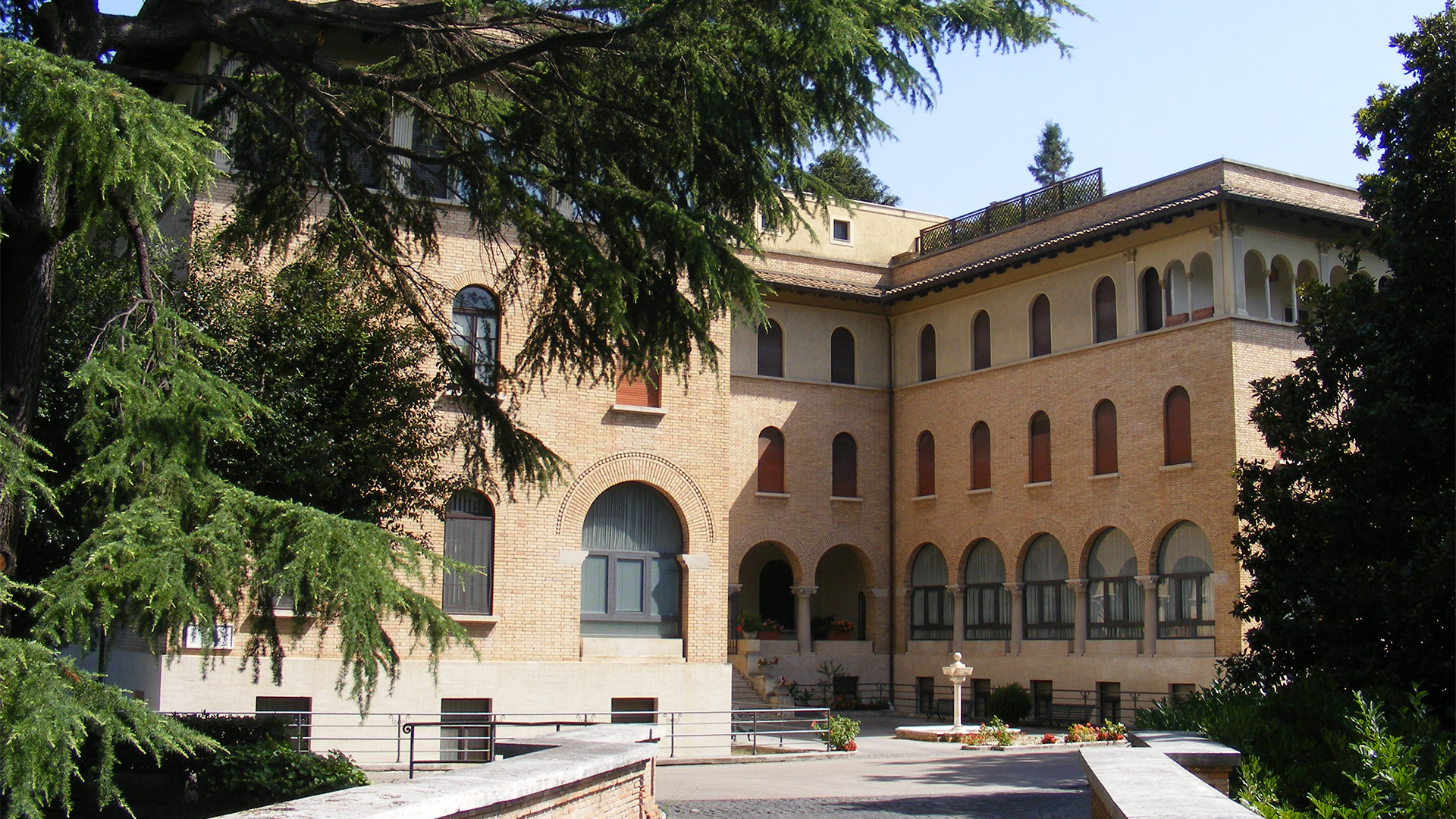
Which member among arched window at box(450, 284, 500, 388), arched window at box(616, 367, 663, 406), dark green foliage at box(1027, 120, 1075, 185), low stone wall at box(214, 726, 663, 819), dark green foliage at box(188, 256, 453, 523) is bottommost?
low stone wall at box(214, 726, 663, 819)

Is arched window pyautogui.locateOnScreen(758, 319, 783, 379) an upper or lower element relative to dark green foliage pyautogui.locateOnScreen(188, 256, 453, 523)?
upper

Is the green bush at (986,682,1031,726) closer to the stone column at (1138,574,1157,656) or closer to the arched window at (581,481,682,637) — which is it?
the stone column at (1138,574,1157,656)

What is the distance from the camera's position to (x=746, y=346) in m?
33.2

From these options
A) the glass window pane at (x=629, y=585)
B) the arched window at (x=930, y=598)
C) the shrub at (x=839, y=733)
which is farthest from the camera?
the arched window at (x=930, y=598)

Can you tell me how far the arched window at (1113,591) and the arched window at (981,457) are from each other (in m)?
3.31

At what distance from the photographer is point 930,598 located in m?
33.7

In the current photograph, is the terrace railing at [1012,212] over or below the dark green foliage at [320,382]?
over

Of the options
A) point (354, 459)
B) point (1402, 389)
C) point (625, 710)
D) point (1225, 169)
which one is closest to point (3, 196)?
point (354, 459)

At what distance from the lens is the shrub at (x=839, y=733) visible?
23.4 metres

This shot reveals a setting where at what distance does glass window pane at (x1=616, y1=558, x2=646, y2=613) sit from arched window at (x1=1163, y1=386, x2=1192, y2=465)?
36.9 ft

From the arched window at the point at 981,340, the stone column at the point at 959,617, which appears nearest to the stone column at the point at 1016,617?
the stone column at the point at 959,617

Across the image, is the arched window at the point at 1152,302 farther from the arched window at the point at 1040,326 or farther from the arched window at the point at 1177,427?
the arched window at the point at 1040,326

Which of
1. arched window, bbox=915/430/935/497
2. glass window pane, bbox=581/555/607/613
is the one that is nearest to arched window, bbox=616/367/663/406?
glass window pane, bbox=581/555/607/613

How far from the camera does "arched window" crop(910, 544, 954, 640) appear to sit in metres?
33.2
